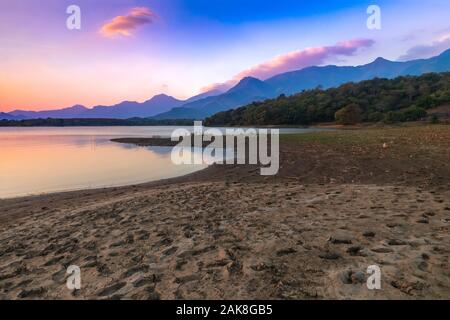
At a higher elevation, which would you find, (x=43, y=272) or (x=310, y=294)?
(x=310, y=294)

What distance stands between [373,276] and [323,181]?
9456 millimetres

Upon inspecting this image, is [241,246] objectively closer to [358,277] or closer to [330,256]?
[330,256]

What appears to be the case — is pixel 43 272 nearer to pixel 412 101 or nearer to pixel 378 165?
pixel 378 165

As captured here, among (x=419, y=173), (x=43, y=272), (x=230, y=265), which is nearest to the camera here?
(x=230, y=265)

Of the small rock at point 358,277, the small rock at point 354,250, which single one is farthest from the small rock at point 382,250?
the small rock at point 358,277

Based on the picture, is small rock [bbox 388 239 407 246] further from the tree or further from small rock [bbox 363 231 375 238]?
the tree

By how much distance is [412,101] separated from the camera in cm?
10138

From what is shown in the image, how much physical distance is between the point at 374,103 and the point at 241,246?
11810 centimetres

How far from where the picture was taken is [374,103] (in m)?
109

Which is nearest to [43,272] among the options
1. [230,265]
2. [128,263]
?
[128,263]

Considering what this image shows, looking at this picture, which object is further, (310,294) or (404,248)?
(404,248)

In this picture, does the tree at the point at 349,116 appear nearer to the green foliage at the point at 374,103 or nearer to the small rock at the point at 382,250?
the green foliage at the point at 374,103

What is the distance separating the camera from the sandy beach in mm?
4164

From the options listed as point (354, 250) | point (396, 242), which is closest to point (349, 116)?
point (396, 242)
